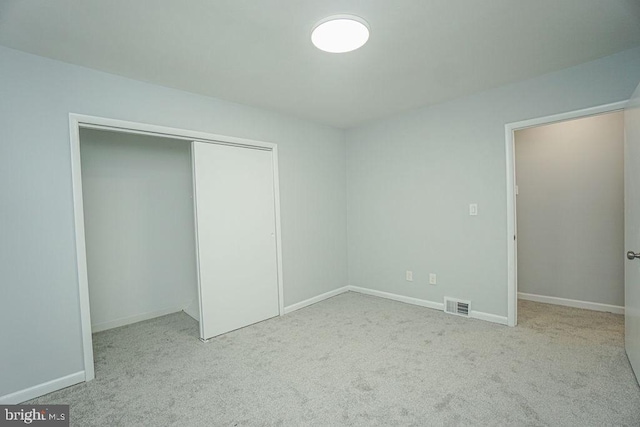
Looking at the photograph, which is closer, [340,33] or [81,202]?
[340,33]

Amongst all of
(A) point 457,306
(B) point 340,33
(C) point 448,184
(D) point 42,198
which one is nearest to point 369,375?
(A) point 457,306

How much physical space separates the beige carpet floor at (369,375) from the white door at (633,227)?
222mm

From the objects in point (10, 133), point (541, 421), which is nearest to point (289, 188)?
point (10, 133)

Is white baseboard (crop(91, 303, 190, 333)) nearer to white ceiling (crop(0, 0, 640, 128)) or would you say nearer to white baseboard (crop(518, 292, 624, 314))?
white ceiling (crop(0, 0, 640, 128))

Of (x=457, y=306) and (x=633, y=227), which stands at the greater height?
(x=633, y=227)

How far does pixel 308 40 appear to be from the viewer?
1.99m

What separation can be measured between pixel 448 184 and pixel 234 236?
2477mm

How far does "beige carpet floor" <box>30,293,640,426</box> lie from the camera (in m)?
1.81

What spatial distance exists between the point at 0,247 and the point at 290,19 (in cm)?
240

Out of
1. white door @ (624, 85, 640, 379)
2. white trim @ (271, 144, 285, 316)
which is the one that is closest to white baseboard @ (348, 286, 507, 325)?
white door @ (624, 85, 640, 379)

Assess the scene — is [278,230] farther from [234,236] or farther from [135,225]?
[135,225]

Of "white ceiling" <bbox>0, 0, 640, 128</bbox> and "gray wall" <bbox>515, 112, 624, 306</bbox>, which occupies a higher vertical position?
"white ceiling" <bbox>0, 0, 640, 128</bbox>

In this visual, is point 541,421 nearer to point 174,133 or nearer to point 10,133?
point 174,133

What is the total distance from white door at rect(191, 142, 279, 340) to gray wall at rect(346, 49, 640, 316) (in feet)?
4.72
